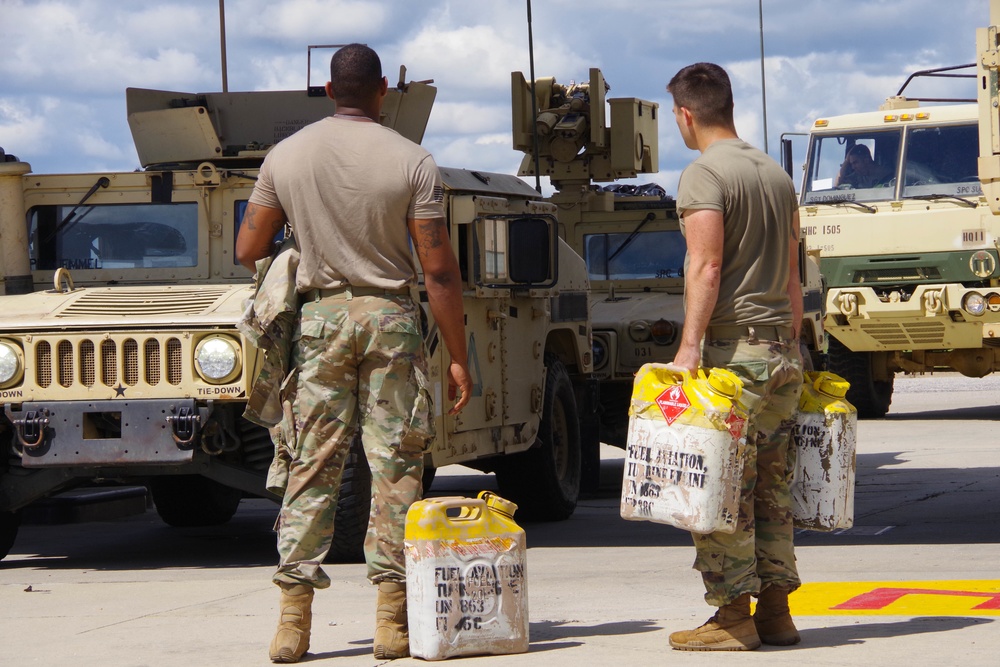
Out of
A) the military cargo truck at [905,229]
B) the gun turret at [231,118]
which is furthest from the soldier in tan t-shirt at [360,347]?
the military cargo truck at [905,229]

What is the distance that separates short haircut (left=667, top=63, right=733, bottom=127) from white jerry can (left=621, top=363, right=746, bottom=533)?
84 cm

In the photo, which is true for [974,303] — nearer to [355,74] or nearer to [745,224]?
[745,224]

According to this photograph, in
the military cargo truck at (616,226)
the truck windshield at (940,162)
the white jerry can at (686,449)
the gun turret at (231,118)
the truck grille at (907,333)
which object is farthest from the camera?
the truck grille at (907,333)

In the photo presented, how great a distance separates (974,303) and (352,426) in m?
10.7

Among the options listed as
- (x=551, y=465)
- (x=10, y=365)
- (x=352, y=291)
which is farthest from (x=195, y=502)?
(x=352, y=291)

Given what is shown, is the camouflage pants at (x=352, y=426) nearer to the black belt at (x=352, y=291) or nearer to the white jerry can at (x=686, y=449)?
the black belt at (x=352, y=291)

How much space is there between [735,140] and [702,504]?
1181 mm

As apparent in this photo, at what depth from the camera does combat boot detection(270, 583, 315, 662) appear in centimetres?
498

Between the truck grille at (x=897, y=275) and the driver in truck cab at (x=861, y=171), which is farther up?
the driver in truck cab at (x=861, y=171)

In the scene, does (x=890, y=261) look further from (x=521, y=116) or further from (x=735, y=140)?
(x=735, y=140)

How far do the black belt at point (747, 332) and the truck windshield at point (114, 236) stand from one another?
406 centimetres

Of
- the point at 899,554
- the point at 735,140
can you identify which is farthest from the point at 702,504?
the point at 899,554

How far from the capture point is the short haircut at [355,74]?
5.13m

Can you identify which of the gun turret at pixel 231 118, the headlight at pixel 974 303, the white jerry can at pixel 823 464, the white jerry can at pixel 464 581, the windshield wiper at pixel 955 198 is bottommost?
the white jerry can at pixel 464 581
